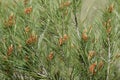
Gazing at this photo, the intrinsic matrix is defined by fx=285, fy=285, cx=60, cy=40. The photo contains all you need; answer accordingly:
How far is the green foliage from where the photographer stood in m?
1.45

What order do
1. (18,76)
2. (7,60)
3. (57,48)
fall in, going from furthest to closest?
1. (18,76)
2. (57,48)
3. (7,60)

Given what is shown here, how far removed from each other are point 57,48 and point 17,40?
229mm

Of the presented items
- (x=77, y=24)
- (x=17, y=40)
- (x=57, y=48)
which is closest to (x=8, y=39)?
(x=17, y=40)

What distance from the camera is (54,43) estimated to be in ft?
5.43

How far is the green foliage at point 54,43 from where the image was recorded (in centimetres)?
145

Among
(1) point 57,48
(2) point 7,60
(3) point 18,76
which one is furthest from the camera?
(3) point 18,76

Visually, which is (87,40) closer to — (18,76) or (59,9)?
(59,9)

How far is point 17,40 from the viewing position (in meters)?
1.45

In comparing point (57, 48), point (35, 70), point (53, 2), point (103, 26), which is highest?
point (53, 2)

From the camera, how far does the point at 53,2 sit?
64.2 inches

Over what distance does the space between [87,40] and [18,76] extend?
1.63 feet

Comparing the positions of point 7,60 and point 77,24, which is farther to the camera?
point 77,24

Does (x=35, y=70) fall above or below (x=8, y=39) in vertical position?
below

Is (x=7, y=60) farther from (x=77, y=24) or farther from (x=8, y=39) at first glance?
(x=77, y=24)
